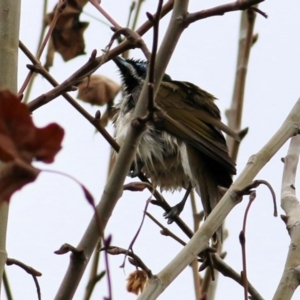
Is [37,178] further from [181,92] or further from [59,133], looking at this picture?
[181,92]

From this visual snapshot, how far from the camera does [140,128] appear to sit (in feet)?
4.43

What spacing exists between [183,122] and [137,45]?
241 cm

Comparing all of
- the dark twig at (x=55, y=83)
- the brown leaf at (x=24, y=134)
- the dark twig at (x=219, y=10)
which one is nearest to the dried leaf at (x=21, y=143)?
the brown leaf at (x=24, y=134)

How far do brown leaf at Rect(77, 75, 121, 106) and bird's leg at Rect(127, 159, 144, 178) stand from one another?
2.15 ft

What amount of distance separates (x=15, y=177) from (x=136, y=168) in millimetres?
3234

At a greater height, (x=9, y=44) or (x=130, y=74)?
(x=130, y=74)

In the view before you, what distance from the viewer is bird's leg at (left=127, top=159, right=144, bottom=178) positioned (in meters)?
3.75

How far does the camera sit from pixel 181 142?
13.3 feet

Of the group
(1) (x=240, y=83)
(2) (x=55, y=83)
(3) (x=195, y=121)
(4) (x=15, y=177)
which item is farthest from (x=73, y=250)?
(3) (x=195, y=121)

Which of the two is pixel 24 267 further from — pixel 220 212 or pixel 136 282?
pixel 136 282

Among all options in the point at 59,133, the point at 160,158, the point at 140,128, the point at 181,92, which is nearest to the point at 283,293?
the point at 140,128

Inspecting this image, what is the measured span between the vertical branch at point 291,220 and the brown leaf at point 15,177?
4.79 ft

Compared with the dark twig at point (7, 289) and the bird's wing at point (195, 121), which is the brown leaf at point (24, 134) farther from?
the bird's wing at point (195, 121)

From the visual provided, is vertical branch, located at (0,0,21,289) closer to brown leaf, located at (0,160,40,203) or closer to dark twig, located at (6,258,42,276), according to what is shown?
dark twig, located at (6,258,42,276)
